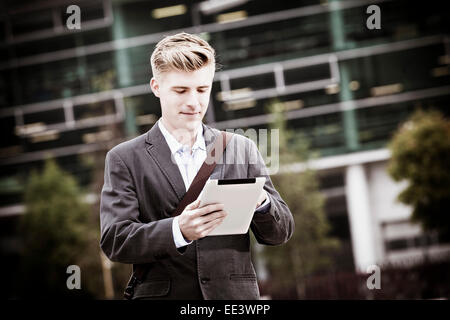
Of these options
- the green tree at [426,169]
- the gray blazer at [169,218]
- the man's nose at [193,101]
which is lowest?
the green tree at [426,169]

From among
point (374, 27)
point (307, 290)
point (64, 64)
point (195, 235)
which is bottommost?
point (307, 290)

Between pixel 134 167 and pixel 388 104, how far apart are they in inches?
716

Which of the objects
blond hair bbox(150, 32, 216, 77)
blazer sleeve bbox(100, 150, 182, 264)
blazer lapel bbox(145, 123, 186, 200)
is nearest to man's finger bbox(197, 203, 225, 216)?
blazer sleeve bbox(100, 150, 182, 264)

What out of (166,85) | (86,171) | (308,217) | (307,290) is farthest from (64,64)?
(166,85)

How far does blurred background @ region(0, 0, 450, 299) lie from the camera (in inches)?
723

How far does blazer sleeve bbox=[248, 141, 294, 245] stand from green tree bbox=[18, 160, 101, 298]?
1552cm

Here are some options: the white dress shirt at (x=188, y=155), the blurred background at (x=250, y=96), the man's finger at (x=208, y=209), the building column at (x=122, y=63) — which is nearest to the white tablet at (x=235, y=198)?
the man's finger at (x=208, y=209)

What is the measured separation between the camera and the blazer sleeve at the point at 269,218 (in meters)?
2.28

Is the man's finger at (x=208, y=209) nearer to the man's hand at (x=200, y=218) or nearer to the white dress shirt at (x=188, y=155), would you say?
the man's hand at (x=200, y=218)

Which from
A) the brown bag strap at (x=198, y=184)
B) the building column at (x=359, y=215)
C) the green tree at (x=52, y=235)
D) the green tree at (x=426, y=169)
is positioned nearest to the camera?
the brown bag strap at (x=198, y=184)

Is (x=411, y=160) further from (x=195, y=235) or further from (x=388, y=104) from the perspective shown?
(x=195, y=235)

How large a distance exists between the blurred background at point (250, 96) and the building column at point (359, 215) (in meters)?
0.04

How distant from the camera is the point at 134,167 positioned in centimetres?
235
